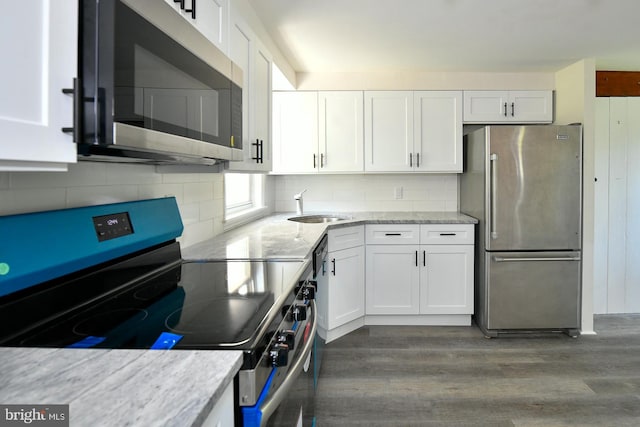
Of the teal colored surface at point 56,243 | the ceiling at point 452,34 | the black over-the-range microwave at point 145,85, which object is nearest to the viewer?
the black over-the-range microwave at point 145,85

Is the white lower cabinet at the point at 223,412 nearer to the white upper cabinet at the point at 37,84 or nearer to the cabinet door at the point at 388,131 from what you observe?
the white upper cabinet at the point at 37,84

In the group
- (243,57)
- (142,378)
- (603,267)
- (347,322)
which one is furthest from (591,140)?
(142,378)

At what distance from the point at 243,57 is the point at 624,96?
3587mm

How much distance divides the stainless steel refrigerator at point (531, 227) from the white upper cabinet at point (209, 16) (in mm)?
2250

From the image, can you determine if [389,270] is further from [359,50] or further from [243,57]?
[243,57]

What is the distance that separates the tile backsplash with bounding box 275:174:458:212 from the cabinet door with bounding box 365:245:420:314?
2.23 ft

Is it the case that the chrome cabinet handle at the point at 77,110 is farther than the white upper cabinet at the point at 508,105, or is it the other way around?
the white upper cabinet at the point at 508,105

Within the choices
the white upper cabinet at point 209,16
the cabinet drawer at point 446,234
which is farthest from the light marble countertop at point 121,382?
the cabinet drawer at point 446,234

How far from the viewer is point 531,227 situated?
10.5ft

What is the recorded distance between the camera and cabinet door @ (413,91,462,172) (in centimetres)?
367

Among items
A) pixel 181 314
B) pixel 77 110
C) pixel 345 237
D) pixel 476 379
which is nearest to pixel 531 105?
pixel 345 237

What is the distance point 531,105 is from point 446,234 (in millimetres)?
1430

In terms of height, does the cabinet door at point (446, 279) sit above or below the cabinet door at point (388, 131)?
below

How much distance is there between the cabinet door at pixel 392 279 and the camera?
345cm
